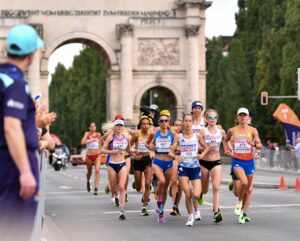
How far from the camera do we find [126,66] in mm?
61875

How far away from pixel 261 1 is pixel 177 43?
27449 mm

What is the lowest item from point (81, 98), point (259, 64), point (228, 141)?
point (228, 141)

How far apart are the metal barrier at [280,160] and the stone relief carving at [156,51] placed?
834 centimetres

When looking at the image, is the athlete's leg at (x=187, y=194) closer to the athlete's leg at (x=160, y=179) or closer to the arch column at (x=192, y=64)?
the athlete's leg at (x=160, y=179)

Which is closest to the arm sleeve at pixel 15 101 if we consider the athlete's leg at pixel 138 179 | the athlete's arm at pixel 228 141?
the athlete's arm at pixel 228 141

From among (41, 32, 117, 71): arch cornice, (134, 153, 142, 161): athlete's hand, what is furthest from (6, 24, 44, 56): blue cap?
(41, 32, 117, 71): arch cornice

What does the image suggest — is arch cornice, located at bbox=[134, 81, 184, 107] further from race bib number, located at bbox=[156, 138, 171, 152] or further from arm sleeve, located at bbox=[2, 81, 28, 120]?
arm sleeve, located at bbox=[2, 81, 28, 120]

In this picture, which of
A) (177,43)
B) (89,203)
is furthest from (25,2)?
(89,203)

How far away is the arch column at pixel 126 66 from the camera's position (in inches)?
2430

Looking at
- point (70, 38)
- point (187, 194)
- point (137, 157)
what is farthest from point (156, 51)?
point (187, 194)

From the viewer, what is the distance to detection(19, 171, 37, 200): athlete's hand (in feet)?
24.0

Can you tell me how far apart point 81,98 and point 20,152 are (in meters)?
110

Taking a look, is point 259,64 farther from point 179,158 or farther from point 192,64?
point 179,158

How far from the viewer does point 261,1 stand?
89188 mm
